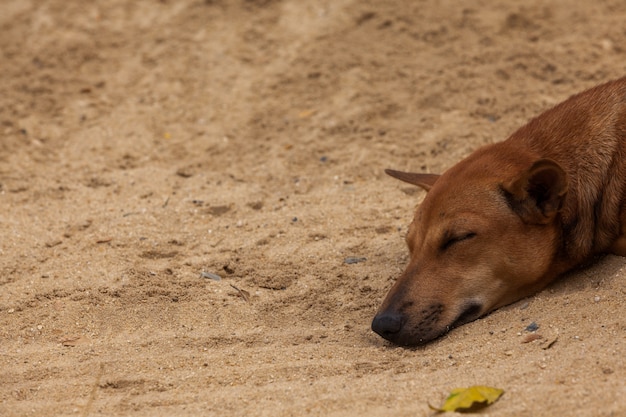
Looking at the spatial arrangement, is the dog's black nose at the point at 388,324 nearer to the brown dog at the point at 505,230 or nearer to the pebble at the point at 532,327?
the brown dog at the point at 505,230

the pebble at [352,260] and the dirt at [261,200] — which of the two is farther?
the pebble at [352,260]

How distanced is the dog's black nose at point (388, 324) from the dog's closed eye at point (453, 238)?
0.51 metres

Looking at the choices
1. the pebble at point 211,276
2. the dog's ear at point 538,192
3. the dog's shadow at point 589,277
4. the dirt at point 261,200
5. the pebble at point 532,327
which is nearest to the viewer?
the dirt at point 261,200

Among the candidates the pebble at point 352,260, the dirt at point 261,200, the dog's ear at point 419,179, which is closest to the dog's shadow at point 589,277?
the dirt at point 261,200

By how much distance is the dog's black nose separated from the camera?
4.72 meters

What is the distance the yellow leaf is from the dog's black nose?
867 mm

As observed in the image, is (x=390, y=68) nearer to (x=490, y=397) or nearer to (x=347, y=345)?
(x=347, y=345)

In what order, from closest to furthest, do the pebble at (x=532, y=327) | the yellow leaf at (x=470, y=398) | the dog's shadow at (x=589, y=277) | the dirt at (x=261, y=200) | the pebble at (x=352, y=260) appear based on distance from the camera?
the yellow leaf at (x=470, y=398) → the dirt at (x=261, y=200) → the pebble at (x=532, y=327) → the dog's shadow at (x=589, y=277) → the pebble at (x=352, y=260)

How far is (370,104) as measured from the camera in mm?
8180

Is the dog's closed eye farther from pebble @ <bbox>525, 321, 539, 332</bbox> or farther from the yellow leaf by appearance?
the yellow leaf

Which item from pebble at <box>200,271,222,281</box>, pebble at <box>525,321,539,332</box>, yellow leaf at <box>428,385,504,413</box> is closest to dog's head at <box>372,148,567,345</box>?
pebble at <box>525,321,539,332</box>

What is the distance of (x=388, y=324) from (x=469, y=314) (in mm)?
515

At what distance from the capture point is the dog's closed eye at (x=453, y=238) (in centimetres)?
488

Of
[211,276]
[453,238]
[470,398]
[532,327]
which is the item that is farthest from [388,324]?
[211,276]
